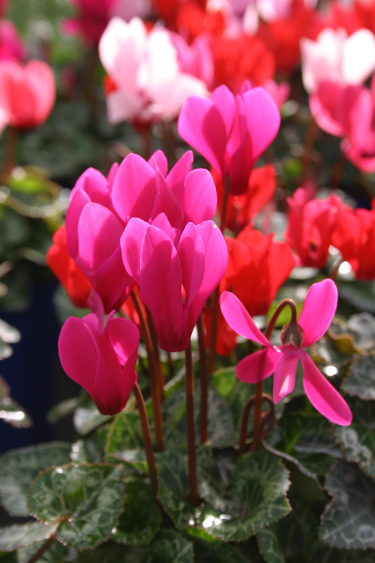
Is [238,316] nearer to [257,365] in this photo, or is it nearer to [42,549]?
[257,365]

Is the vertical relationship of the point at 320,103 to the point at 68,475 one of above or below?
above

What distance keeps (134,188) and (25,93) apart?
3.11ft

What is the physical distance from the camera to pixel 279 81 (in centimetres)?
208

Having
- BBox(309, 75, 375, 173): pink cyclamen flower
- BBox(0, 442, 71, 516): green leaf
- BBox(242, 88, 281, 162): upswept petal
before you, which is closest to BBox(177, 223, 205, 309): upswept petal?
BBox(242, 88, 281, 162): upswept petal

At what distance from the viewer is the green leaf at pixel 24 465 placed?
0.85m

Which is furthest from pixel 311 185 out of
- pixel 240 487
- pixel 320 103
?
pixel 240 487

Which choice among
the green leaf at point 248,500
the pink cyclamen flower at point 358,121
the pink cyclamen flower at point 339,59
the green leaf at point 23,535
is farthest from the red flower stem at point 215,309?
the pink cyclamen flower at point 339,59

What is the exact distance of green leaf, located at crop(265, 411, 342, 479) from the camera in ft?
2.60

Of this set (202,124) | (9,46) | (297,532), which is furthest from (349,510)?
(9,46)

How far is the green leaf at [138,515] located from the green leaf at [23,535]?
0.24 feet

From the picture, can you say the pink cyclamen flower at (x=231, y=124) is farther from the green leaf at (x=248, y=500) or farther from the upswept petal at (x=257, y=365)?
the green leaf at (x=248, y=500)

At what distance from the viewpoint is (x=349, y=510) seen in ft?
2.43

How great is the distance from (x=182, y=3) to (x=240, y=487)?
62.8 inches

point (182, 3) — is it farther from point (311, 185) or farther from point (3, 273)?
point (3, 273)
